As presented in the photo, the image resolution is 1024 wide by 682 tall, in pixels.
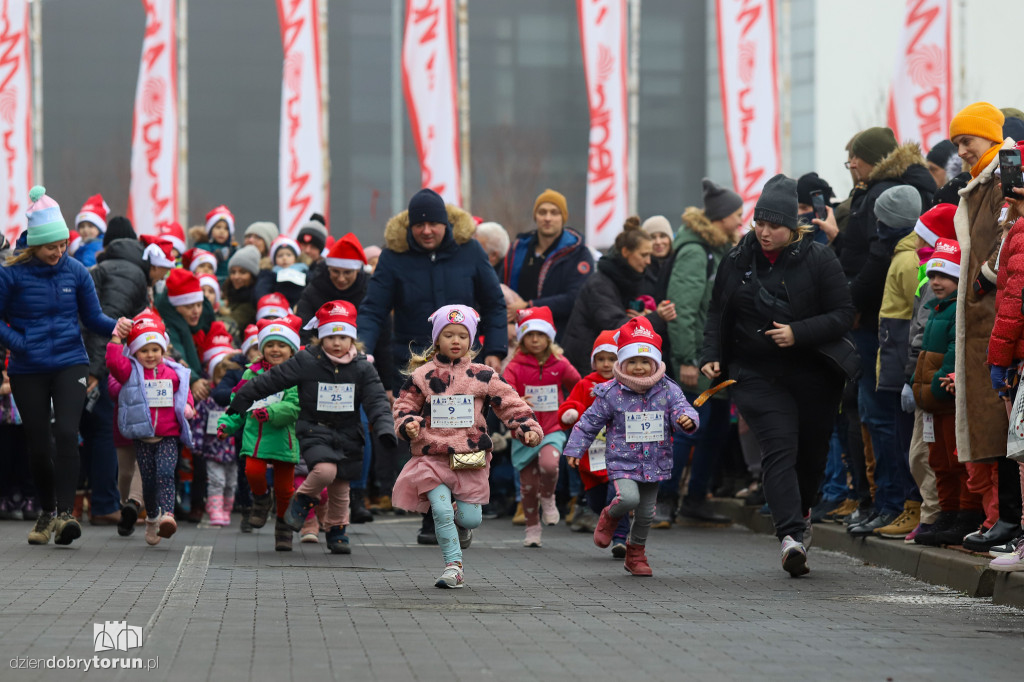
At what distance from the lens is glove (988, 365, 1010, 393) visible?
8.81 meters

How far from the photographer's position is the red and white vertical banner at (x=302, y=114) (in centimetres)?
2352

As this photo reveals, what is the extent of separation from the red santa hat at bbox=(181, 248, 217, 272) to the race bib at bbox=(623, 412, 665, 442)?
809cm

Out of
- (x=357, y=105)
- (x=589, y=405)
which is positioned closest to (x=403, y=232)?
(x=589, y=405)

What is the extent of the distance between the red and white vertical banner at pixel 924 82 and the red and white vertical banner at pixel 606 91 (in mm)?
3953

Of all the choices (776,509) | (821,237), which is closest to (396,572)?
(776,509)

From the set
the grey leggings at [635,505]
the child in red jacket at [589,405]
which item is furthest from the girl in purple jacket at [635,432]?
the child in red jacket at [589,405]

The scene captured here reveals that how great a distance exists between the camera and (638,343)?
10734 millimetres

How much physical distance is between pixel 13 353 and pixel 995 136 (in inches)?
261

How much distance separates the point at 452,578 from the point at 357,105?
2829cm

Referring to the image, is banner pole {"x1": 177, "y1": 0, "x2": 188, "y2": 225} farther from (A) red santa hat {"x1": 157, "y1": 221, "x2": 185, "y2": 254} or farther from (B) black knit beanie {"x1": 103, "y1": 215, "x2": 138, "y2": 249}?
(B) black knit beanie {"x1": 103, "y1": 215, "x2": 138, "y2": 249}

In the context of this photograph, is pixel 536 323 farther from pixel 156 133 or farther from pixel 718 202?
pixel 156 133

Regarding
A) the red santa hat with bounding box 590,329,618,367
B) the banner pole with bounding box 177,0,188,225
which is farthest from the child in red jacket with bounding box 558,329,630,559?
the banner pole with bounding box 177,0,188,225

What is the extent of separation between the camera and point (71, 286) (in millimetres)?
11820
